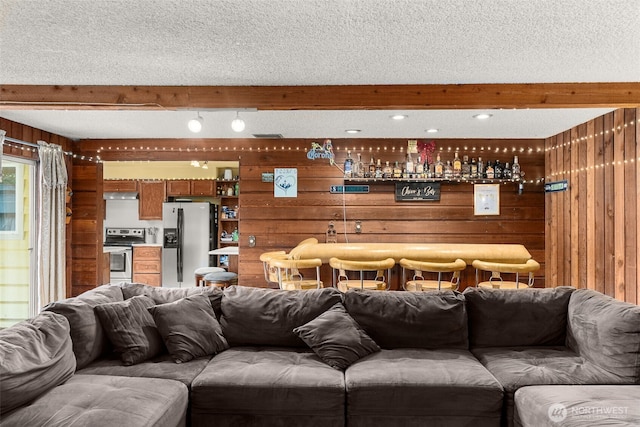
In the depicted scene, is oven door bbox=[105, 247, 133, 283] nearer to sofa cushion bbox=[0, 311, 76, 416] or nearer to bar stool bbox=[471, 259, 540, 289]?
sofa cushion bbox=[0, 311, 76, 416]

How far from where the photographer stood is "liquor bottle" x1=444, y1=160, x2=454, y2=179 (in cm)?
562

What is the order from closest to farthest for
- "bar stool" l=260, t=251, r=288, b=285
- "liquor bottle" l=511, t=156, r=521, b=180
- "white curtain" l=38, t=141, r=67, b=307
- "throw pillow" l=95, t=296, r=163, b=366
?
"throw pillow" l=95, t=296, r=163, b=366, "bar stool" l=260, t=251, r=288, b=285, "white curtain" l=38, t=141, r=67, b=307, "liquor bottle" l=511, t=156, r=521, b=180

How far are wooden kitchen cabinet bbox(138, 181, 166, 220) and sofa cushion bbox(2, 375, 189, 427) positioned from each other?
562cm

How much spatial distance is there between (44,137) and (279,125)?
2931mm

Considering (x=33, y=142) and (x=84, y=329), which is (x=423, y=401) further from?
(x=33, y=142)

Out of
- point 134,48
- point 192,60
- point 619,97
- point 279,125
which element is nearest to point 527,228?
point 619,97

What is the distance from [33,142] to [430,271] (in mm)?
4713

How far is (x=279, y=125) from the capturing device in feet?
16.3

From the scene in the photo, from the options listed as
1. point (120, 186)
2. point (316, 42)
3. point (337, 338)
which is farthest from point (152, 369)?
point (120, 186)

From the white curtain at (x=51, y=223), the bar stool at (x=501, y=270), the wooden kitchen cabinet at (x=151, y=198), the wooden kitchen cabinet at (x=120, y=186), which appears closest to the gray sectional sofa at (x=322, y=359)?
the bar stool at (x=501, y=270)

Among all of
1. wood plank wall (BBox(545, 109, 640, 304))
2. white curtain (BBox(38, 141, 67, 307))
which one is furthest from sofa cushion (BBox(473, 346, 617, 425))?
white curtain (BBox(38, 141, 67, 307))

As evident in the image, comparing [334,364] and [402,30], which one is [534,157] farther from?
[334,364]

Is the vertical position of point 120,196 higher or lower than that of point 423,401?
higher

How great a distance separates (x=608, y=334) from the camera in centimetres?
255
